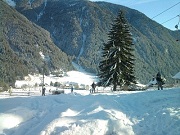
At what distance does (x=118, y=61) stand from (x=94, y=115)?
23.5 metres

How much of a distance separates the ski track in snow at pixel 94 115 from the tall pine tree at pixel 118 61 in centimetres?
1837

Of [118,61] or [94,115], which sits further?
[118,61]

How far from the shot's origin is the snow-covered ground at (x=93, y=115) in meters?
14.8

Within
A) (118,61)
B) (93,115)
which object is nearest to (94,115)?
(93,115)

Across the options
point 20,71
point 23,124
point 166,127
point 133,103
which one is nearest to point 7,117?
point 23,124

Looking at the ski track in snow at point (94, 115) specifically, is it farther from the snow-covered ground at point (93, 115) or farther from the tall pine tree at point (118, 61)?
the tall pine tree at point (118, 61)

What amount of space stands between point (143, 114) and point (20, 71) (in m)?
186

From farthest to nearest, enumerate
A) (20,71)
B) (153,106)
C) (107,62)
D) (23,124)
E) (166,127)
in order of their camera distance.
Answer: (20,71) < (107,62) < (153,106) < (23,124) < (166,127)

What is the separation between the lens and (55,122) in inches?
603

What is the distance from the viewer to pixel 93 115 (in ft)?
52.6

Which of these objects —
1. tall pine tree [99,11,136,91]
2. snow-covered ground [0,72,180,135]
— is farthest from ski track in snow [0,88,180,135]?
tall pine tree [99,11,136,91]

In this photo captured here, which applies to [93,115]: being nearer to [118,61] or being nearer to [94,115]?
[94,115]

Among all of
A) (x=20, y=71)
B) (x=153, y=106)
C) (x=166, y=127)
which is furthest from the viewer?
(x=20, y=71)

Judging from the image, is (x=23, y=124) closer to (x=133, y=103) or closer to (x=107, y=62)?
(x=133, y=103)
